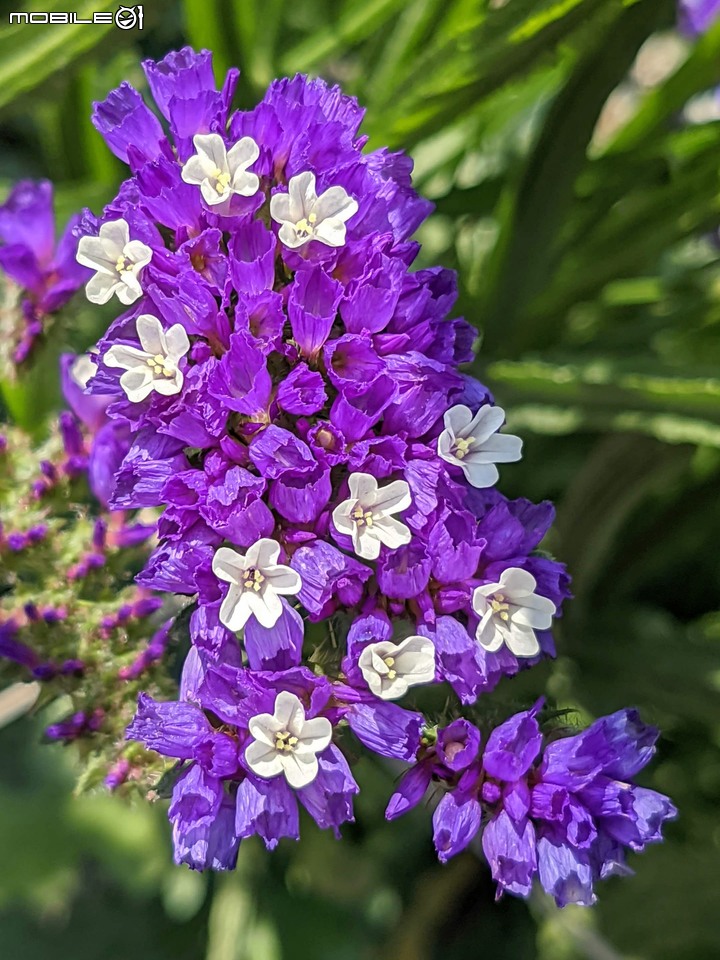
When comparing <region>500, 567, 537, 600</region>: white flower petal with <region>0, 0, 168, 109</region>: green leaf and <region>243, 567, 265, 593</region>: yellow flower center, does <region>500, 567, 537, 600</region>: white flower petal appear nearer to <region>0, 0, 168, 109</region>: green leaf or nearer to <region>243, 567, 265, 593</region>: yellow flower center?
<region>243, 567, 265, 593</region>: yellow flower center

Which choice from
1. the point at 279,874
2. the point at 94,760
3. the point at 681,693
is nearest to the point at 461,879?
the point at 279,874

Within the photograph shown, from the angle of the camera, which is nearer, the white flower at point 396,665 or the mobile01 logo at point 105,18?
the white flower at point 396,665

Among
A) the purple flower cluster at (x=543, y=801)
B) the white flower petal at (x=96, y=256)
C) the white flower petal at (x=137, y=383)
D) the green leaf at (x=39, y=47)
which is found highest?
the green leaf at (x=39, y=47)

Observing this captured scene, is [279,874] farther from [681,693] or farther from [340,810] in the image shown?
[340,810]

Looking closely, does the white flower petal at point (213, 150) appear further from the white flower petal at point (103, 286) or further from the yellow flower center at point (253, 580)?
the yellow flower center at point (253, 580)

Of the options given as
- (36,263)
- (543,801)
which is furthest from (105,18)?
(543,801)

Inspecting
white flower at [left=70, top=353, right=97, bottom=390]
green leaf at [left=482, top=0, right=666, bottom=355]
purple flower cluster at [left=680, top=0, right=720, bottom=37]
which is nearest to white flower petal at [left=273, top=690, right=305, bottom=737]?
white flower at [left=70, top=353, right=97, bottom=390]

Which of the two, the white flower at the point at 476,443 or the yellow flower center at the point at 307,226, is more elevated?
the yellow flower center at the point at 307,226

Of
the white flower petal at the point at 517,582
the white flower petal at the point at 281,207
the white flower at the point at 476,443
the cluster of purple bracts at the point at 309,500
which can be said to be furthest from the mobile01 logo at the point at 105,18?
the white flower petal at the point at 517,582
